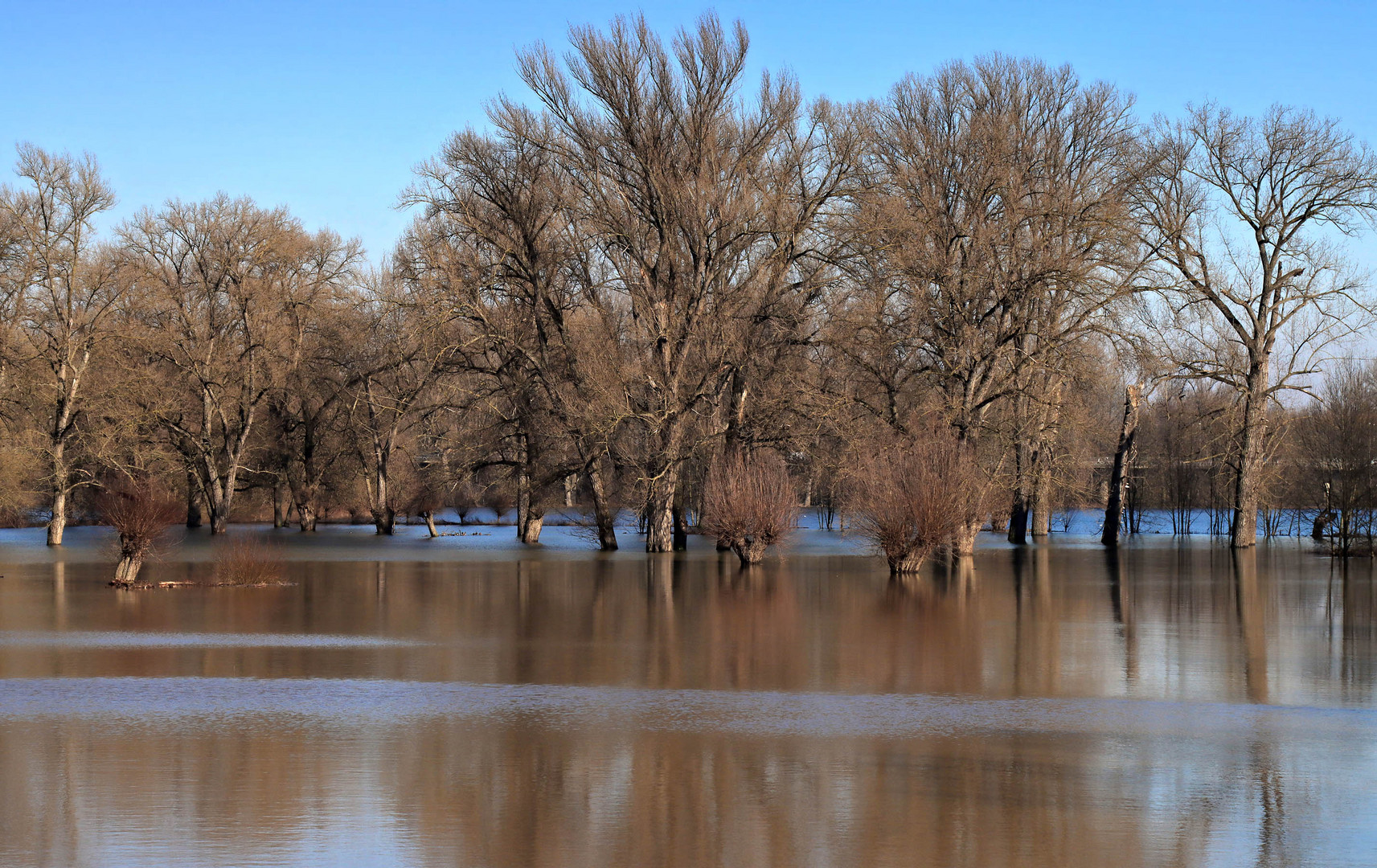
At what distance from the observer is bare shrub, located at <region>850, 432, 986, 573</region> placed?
27.0 meters

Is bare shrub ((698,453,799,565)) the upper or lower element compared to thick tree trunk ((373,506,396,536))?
upper

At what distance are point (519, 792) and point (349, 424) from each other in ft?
157

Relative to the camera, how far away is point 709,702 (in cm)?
1161

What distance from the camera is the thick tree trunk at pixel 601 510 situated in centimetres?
3853

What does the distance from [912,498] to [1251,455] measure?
671 inches

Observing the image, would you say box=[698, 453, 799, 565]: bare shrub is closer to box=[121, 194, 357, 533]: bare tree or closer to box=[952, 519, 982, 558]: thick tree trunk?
box=[952, 519, 982, 558]: thick tree trunk

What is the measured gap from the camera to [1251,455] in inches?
1511

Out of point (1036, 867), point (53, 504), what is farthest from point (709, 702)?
point (53, 504)

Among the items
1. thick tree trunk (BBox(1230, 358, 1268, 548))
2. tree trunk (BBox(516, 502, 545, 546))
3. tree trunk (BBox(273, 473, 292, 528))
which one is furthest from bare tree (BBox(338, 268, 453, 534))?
thick tree trunk (BBox(1230, 358, 1268, 548))

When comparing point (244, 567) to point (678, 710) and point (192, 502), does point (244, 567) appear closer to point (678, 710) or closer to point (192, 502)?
point (678, 710)

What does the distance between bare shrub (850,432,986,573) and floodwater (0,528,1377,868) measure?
5.62 metres

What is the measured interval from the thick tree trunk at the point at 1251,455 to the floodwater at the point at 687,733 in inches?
705

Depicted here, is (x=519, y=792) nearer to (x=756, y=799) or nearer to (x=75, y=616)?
(x=756, y=799)

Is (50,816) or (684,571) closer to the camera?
(50,816)
